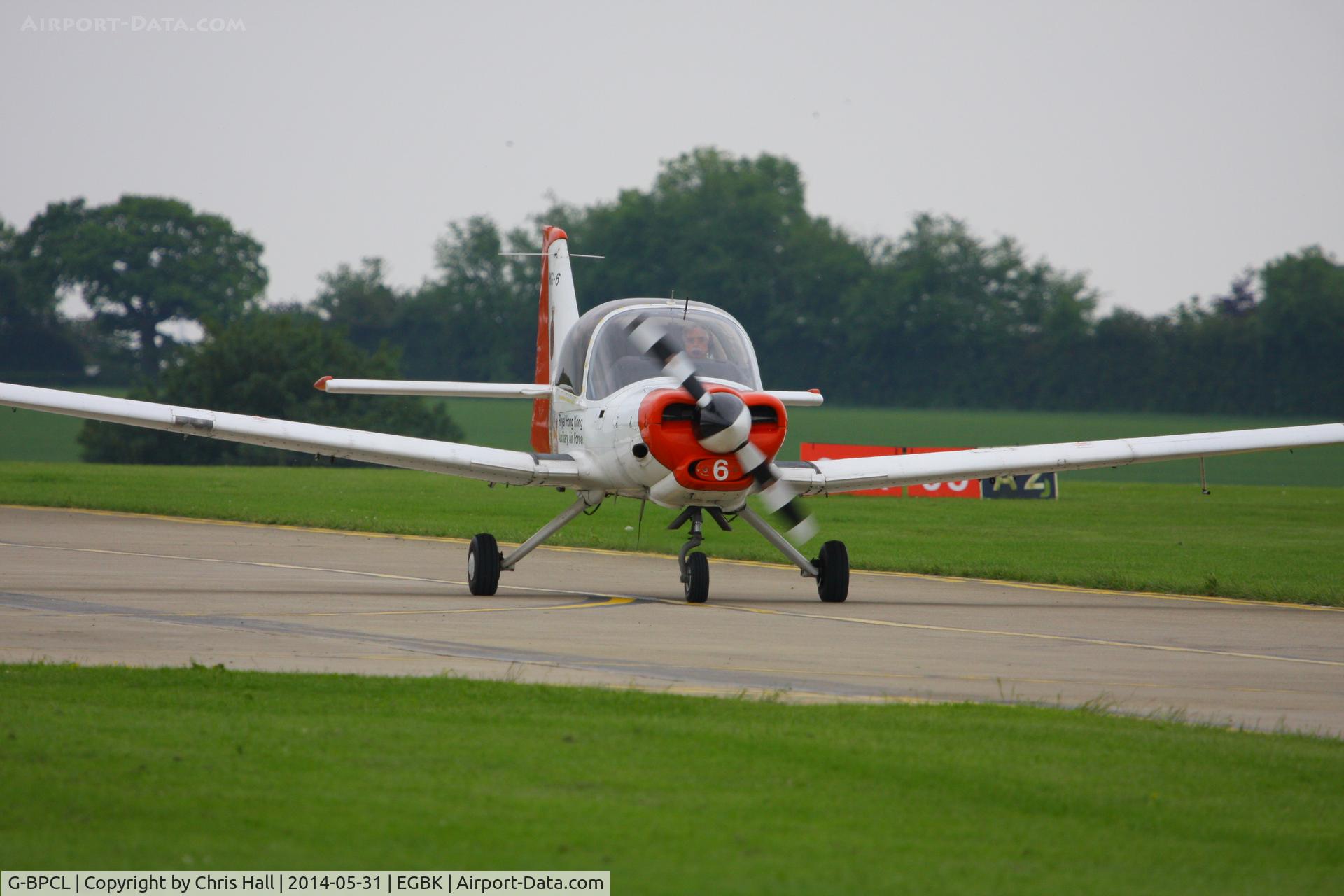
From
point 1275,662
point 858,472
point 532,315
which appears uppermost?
point 532,315

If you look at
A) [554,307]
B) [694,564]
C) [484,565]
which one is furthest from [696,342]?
[554,307]

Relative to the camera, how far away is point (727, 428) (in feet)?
48.1

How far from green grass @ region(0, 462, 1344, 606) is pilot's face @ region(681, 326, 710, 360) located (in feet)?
19.1

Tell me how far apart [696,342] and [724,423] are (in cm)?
173

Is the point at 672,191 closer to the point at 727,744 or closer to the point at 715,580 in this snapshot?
the point at 715,580

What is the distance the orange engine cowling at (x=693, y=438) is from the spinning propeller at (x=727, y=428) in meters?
0.07

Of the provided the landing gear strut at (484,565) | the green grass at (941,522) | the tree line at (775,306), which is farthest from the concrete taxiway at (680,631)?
the tree line at (775,306)

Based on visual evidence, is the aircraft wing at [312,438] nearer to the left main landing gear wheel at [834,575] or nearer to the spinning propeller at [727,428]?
the spinning propeller at [727,428]

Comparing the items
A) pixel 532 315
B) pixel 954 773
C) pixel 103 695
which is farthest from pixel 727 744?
pixel 532 315

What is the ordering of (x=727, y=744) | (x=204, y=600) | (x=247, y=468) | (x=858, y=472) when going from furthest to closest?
1. (x=247, y=468)
2. (x=858, y=472)
3. (x=204, y=600)
4. (x=727, y=744)

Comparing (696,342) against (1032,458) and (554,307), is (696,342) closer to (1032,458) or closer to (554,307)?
(1032,458)

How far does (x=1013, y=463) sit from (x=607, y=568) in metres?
5.27

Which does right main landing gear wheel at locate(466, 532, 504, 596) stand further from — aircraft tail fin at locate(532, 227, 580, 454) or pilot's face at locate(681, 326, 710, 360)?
aircraft tail fin at locate(532, 227, 580, 454)

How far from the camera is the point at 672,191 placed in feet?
338
